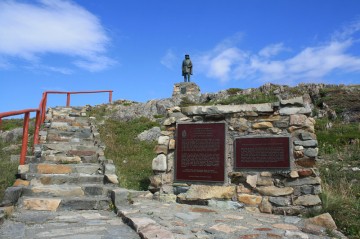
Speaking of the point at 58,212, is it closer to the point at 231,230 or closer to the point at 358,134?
the point at 231,230

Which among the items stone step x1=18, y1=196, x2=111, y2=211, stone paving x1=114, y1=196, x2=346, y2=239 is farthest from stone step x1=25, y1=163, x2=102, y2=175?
stone paving x1=114, y1=196, x2=346, y2=239

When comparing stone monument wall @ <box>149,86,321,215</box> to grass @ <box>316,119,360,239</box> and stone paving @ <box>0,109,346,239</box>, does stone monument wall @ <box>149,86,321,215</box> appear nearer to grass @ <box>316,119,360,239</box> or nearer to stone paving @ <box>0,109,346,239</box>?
stone paving @ <box>0,109,346,239</box>

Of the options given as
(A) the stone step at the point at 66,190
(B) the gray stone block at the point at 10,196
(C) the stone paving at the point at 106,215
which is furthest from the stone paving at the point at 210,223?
(B) the gray stone block at the point at 10,196

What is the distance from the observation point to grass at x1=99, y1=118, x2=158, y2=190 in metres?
8.54

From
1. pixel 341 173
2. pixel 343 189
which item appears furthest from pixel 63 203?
pixel 341 173

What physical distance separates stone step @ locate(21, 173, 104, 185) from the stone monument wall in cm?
129

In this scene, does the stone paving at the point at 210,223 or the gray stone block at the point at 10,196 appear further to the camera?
the gray stone block at the point at 10,196

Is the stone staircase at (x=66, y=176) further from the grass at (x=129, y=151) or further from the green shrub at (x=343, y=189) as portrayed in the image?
the green shrub at (x=343, y=189)

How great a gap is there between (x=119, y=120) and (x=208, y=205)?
1283cm

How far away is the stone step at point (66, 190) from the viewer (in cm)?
630

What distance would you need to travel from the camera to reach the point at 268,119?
6.83 meters

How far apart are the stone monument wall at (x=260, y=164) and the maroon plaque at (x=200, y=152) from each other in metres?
0.07

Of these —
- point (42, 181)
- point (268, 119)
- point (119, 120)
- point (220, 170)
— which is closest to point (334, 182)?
point (268, 119)

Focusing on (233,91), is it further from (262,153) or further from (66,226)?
(66,226)
